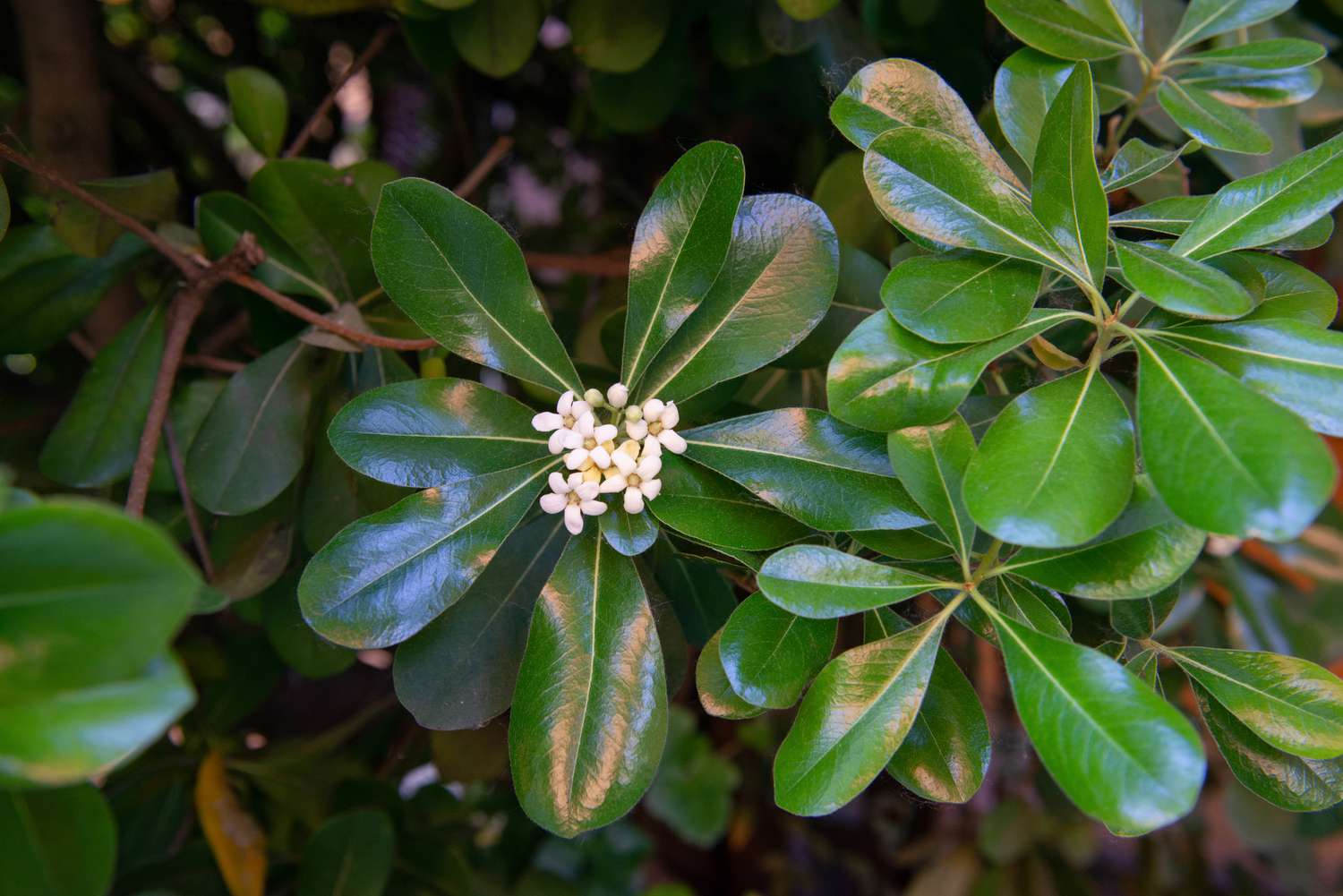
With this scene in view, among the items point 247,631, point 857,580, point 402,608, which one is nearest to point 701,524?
point 857,580

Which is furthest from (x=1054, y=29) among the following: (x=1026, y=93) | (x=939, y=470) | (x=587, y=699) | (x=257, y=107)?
(x=257, y=107)

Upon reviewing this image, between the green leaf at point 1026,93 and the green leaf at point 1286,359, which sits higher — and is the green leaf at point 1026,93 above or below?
above

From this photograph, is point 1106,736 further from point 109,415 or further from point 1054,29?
point 109,415

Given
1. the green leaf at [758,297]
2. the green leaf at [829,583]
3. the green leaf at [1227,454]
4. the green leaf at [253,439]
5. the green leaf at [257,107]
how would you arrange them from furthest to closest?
the green leaf at [257,107] < the green leaf at [253,439] < the green leaf at [758,297] < the green leaf at [829,583] < the green leaf at [1227,454]

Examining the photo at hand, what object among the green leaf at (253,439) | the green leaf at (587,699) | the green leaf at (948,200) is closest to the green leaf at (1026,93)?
the green leaf at (948,200)

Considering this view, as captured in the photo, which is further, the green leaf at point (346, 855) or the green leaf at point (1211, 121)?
the green leaf at point (346, 855)

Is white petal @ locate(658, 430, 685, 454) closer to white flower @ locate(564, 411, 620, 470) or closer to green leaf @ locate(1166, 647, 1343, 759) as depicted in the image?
white flower @ locate(564, 411, 620, 470)

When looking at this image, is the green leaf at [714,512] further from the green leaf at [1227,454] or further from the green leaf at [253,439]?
the green leaf at [253,439]

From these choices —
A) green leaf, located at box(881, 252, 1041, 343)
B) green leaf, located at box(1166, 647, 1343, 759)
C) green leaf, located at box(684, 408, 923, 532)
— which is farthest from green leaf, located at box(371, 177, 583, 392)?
green leaf, located at box(1166, 647, 1343, 759)
